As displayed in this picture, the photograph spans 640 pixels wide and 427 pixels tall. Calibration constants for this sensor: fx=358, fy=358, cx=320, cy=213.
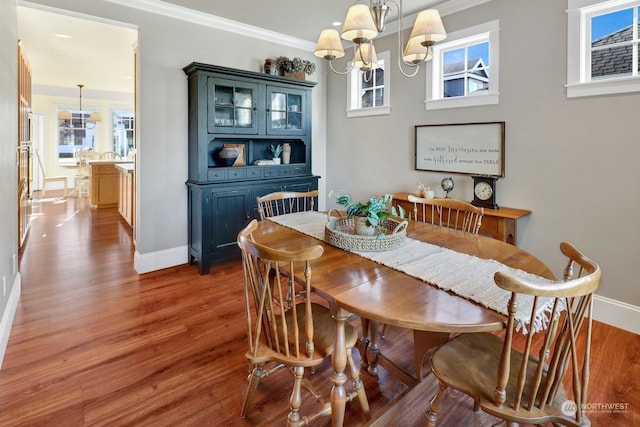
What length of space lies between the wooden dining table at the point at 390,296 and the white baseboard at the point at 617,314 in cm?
147

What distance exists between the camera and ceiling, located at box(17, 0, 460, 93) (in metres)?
3.47

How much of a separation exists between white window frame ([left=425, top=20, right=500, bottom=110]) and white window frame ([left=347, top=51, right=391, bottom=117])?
1.81 ft

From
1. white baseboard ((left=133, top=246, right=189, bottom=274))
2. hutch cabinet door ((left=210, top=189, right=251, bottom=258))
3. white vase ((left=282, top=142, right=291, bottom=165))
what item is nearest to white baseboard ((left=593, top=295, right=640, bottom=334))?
hutch cabinet door ((left=210, top=189, right=251, bottom=258))

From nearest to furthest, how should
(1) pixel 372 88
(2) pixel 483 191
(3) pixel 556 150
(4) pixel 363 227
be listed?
1. (4) pixel 363 227
2. (3) pixel 556 150
3. (2) pixel 483 191
4. (1) pixel 372 88

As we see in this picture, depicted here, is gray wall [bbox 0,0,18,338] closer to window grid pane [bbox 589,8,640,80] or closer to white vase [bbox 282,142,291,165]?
white vase [bbox 282,142,291,165]

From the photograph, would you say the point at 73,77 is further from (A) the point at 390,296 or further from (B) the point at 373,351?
(A) the point at 390,296

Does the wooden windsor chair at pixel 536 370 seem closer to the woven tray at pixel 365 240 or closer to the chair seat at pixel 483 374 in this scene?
the chair seat at pixel 483 374

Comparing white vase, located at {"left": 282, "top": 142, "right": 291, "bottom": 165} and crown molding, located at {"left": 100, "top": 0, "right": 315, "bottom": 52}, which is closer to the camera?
crown molding, located at {"left": 100, "top": 0, "right": 315, "bottom": 52}

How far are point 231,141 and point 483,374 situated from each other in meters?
3.62

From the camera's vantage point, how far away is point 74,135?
9453mm

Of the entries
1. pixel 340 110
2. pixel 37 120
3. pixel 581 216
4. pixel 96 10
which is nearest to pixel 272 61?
pixel 340 110

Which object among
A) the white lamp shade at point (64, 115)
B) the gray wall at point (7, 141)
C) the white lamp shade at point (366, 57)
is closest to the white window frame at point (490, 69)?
the white lamp shade at point (366, 57)

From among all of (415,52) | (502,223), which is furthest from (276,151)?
(502,223)

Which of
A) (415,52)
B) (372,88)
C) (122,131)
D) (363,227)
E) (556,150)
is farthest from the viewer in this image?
(122,131)
